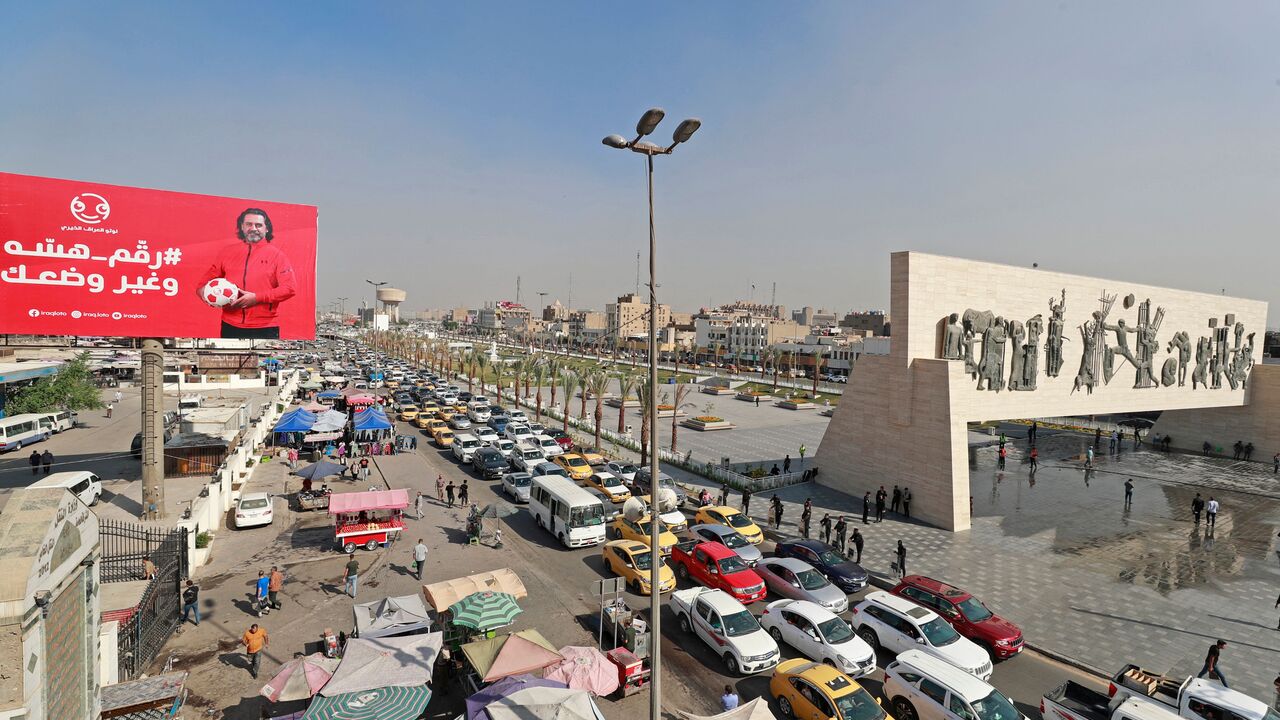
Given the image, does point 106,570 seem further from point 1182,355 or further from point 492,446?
point 1182,355

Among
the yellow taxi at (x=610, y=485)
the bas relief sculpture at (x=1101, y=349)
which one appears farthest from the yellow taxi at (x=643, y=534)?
the bas relief sculpture at (x=1101, y=349)

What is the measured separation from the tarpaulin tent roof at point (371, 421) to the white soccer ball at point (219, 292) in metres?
11.9

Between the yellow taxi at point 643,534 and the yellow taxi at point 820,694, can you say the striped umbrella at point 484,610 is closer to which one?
the yellow taxi at point 820,694

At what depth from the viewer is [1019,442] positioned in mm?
44188

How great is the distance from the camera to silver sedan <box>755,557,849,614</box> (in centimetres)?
1600

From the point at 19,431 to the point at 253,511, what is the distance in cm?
2349

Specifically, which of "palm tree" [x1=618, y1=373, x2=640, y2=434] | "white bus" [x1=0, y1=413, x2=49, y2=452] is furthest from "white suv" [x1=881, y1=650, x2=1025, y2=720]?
"white bus" [x1=0, y1=413, x2=49, y2=452]

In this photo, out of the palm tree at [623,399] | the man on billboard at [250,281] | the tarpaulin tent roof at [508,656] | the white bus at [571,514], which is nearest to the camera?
the tarpaulin tent roof at [508,656]

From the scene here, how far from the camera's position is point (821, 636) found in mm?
13156

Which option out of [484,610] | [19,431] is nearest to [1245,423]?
[484,610]

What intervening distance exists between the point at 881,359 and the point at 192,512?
2772cm

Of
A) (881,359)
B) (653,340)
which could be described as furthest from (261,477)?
(881,359)

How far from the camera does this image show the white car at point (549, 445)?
3288 centimetres

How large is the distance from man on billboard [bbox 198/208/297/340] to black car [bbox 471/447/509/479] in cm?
1168
